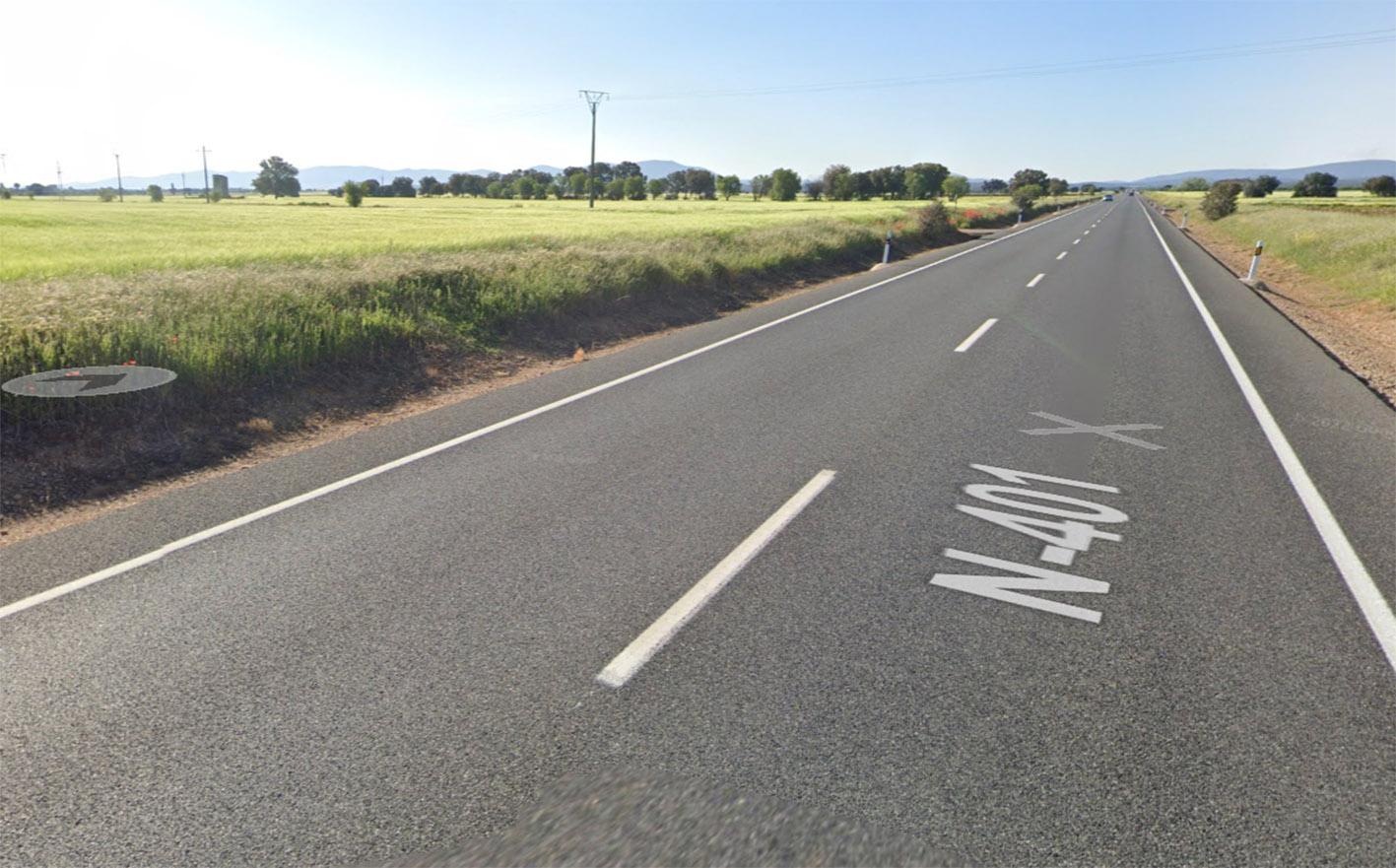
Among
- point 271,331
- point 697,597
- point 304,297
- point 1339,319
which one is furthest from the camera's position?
point 1339,319

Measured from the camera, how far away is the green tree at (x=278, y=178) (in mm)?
152000

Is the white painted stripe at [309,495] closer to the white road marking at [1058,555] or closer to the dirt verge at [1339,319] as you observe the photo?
the white road marking at [1058,555]

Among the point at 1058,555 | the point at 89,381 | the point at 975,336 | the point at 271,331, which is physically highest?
the point at 271,331

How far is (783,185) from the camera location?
455ft

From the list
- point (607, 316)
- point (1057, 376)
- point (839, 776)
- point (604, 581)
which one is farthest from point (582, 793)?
point (607, 316)

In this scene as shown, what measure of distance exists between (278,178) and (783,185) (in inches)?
4012

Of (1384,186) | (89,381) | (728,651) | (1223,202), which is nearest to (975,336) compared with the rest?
(728,651)

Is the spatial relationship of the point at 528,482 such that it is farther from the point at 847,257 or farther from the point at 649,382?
the point at 847,257

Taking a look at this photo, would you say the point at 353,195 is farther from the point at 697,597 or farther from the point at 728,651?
the point at 728,651

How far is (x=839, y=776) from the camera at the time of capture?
2775mm

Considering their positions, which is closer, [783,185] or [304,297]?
[304,297]

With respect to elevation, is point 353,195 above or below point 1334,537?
above

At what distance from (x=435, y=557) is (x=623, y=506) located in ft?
4.24

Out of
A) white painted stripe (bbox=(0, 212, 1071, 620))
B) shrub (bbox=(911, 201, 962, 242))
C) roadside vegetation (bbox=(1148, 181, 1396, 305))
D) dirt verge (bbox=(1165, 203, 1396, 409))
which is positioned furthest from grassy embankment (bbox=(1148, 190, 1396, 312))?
white painted stripe (bbox=(0, 212, 1071, 620))
